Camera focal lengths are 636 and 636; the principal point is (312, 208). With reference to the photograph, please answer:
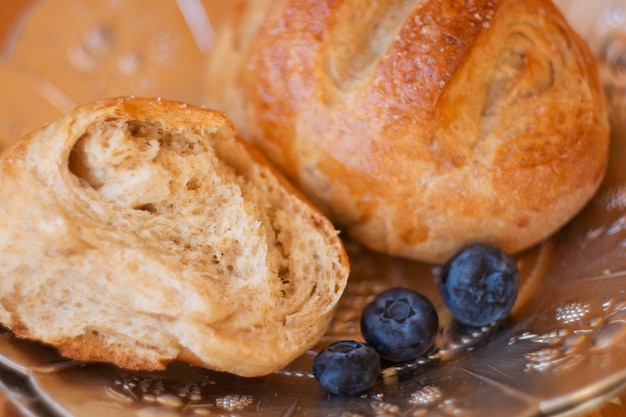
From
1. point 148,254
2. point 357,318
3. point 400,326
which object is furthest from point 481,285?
point 148,254

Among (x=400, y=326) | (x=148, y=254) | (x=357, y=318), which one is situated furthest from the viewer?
(x=357, y=318)

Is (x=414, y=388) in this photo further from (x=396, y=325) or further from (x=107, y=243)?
(x=107, y=243)

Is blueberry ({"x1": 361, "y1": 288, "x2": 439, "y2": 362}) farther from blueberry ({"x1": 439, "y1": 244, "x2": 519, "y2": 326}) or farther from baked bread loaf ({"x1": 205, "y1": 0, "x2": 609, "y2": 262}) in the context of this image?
baked bread loaf ({"x1": 205, "y1": 0, "x2": 609, "y2": 262})

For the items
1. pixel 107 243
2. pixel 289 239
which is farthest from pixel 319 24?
pixel 107 243

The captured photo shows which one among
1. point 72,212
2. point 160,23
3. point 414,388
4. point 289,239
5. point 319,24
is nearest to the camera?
point 72,212

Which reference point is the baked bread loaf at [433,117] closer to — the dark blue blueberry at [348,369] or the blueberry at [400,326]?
the blueberry at [400,326]

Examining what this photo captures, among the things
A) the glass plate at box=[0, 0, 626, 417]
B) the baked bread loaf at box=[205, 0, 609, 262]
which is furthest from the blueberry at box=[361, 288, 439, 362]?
the baked bread loaf at box=[205, 0, 609, 262]

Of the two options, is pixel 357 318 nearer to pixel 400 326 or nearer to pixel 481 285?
pixel 400 326
